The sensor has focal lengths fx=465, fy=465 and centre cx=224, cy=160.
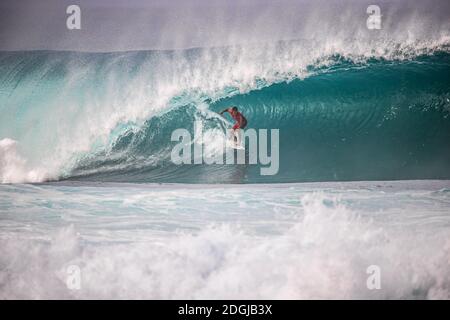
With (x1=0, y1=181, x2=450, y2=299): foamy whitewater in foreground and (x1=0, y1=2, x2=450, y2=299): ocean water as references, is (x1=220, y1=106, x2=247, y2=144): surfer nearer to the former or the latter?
(x1=0, y1=2, x2=450, y2=299): ocean water

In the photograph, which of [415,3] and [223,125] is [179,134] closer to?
[223,125]

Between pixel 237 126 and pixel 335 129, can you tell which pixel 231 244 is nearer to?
pixel 237 126

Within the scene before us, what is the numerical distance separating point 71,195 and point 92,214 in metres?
0.48

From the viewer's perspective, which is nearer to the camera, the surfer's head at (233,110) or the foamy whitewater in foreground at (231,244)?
the foamy whitewater in foreground at (231,244)

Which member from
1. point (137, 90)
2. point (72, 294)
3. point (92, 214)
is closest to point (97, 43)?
point (137, 90)

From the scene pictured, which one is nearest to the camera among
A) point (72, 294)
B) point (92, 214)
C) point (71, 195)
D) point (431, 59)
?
point (72, 294)

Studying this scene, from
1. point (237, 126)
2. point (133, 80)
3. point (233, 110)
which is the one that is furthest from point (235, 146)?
point (133, 80)

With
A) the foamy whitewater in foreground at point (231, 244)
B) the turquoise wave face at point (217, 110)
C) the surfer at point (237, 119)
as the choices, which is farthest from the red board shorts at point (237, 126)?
the foamy whitewater in foreground at point (231, 244)

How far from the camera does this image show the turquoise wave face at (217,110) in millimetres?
4473

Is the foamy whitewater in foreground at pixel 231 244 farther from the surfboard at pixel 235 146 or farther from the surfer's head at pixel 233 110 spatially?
the surfer's head at pixel 233 110

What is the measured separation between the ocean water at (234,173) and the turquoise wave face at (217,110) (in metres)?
0.01

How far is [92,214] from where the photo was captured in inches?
154

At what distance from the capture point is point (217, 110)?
15.7 ft

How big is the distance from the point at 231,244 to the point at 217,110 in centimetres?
175
